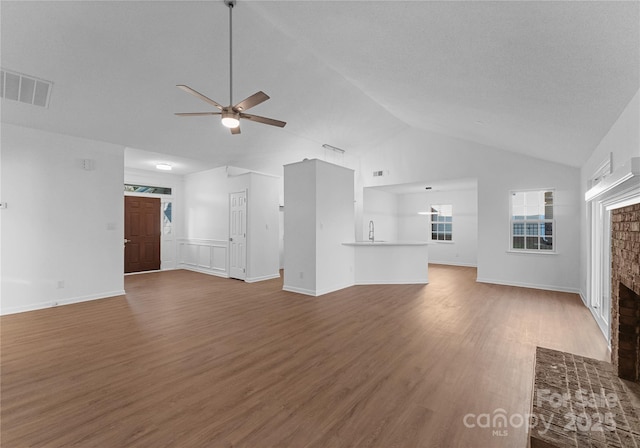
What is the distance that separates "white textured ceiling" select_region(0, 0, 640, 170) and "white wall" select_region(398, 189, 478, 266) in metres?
3.86

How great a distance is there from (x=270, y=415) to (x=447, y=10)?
3.17m

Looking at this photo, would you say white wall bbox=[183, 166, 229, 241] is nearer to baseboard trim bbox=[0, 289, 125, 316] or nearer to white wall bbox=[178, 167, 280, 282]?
white wall bbox=[178, 167, 280, 282]

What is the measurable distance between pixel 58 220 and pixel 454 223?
10367mm

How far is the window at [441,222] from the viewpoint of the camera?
33.0ft

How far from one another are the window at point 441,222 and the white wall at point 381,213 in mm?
1338

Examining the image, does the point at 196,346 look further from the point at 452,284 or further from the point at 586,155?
the point at 586,155

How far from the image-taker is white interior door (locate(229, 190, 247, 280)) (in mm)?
7328

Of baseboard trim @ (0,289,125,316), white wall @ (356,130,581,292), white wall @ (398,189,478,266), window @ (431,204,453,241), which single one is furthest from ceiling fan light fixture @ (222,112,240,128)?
window @ (431,204,453,241)

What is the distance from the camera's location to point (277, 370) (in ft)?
9.00

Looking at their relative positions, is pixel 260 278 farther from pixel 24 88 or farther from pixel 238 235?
pixel 24 88

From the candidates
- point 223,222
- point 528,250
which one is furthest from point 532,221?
point 223,222

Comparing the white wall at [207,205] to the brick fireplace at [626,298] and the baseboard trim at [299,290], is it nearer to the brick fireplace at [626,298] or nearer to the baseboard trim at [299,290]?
the baseboard trim at [299,290]

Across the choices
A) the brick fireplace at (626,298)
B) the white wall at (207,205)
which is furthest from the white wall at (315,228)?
the brick fireplace at (626,298)

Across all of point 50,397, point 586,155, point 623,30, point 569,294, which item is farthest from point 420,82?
point 569,294
